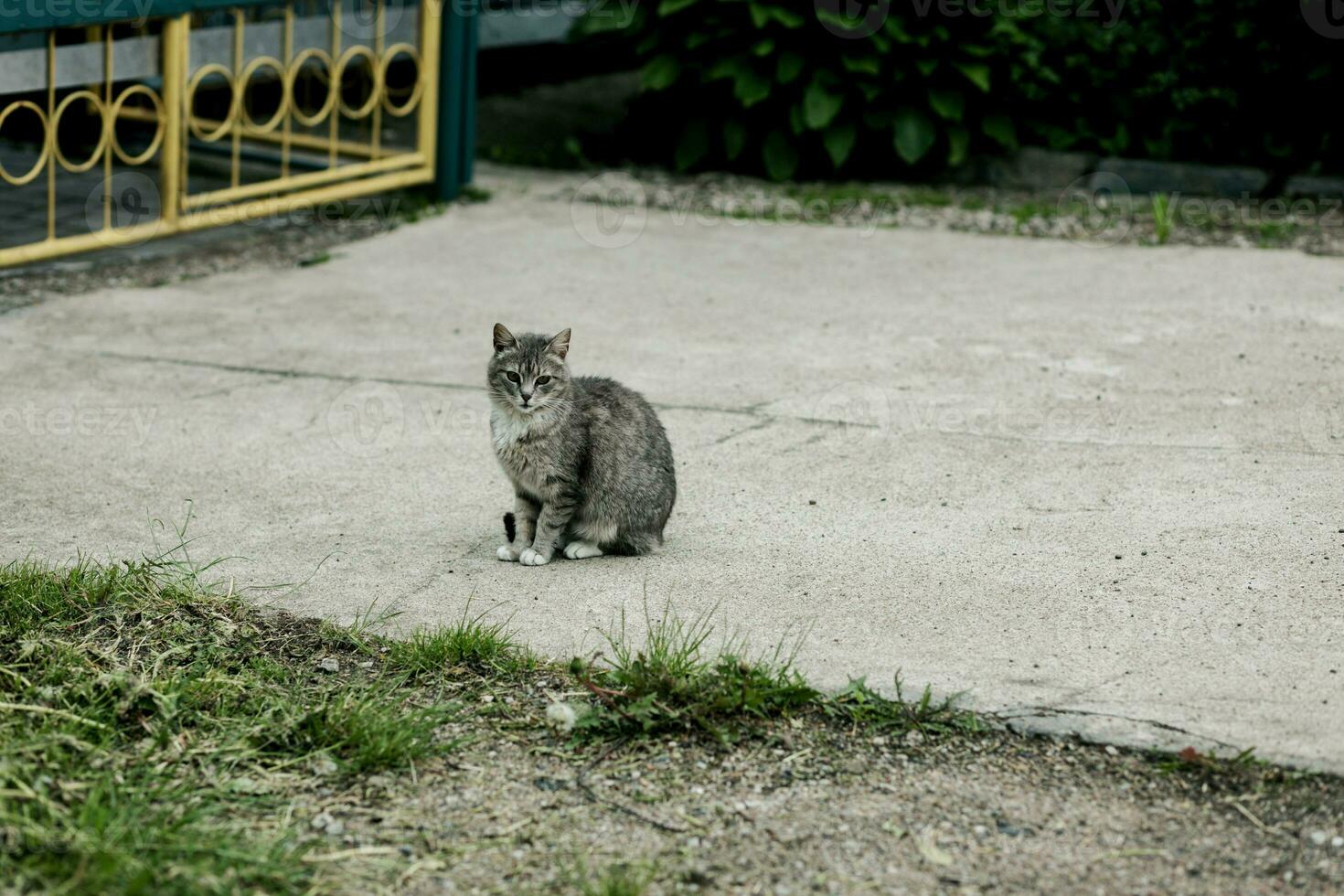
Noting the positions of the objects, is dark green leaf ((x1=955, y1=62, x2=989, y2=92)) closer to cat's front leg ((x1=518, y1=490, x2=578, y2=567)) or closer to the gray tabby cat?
the gray tabby cat

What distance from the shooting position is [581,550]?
475cm

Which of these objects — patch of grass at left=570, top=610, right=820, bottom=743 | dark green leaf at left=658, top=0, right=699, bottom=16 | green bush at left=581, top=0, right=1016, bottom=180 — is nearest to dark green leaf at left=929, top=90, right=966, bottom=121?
green bush at left=581, top=0, right=1016, bottom=180

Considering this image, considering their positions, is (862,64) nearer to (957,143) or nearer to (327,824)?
(957,143)

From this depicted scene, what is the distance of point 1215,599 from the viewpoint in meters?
4.34

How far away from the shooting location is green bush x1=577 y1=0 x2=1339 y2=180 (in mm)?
9211

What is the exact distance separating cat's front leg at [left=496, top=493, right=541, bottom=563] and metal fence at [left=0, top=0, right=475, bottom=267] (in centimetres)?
343

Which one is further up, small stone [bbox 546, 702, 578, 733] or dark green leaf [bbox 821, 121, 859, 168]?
dark green leaf [bbox 821, 121, 859, 168]

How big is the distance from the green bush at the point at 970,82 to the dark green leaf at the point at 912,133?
0.01 meters

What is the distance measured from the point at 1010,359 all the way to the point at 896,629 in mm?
2529

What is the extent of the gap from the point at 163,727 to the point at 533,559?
128cm

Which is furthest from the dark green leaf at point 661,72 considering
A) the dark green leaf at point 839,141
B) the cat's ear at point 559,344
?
the cat's ear at point 559,344

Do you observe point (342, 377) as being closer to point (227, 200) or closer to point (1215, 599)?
point (227, 200)

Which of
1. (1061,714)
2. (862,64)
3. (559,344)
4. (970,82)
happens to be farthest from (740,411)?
(970,82)

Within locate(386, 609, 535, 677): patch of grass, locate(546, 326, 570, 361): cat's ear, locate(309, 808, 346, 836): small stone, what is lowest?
locate(309, 808, 346, 836): small stone
